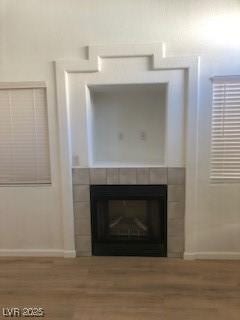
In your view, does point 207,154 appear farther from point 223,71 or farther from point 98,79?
point 98,79

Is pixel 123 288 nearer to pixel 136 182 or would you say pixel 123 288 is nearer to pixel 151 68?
pixel 136 182

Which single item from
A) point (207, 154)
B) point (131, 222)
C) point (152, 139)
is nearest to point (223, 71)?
point (207, 154)

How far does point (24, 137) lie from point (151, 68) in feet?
5.00

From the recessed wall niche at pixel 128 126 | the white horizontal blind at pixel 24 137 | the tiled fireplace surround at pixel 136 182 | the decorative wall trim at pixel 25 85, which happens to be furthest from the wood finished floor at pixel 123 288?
the decorative wall trim at pixel 25 85

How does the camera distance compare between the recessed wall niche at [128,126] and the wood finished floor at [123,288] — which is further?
the recessed wall niche at [128,126]

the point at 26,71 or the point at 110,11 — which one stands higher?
the point at 110,11

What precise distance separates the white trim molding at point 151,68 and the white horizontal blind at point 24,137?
201 mm

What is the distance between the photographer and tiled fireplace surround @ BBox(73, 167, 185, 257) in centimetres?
287

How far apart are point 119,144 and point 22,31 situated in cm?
159

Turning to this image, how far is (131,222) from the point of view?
3.23 m

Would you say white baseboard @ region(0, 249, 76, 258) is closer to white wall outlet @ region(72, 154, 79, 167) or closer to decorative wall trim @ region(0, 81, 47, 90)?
white wall outlet @ region(72, 154, 79, 167)

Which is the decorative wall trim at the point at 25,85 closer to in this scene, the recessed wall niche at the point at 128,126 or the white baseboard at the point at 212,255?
the recessed wall niche at the point at 128,126

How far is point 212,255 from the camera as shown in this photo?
2.95m

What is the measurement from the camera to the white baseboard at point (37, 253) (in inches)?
120
